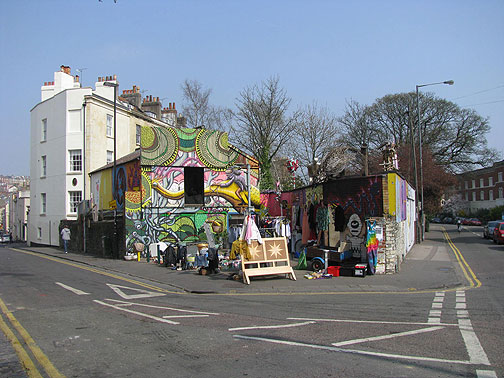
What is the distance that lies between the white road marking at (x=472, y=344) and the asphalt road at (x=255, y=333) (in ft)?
0.05

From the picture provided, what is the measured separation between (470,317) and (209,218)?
16.9 m

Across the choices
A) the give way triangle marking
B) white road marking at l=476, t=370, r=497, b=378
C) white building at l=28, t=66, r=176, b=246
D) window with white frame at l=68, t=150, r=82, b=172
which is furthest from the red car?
window with white frame at l=68, t=150, r=82, b=172

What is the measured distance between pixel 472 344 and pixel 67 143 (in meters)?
33.3

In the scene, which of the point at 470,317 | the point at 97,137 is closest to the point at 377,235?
the point at 470,317

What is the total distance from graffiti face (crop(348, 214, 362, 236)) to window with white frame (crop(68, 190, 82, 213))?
25.0 m

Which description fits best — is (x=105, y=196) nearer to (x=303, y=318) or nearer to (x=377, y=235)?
(x=377, y=235)

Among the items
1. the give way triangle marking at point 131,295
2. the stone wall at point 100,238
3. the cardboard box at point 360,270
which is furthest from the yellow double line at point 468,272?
the stone wall at point 100,238

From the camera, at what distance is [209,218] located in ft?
77.7

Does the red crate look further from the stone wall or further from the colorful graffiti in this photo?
the stone wall

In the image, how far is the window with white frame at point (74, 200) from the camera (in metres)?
33.4

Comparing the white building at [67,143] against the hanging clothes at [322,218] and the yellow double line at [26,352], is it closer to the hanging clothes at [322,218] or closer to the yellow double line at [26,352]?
the hanging clothes at [322,218]

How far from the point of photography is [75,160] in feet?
110

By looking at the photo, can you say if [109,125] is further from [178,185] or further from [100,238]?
[178,185]

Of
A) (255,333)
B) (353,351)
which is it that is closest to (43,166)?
(255,333)
